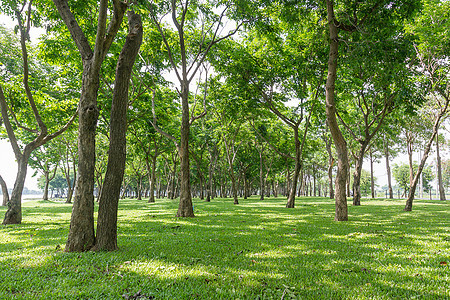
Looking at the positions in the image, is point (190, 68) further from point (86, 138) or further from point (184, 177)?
point (86, 138)

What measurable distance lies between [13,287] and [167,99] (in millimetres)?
17748

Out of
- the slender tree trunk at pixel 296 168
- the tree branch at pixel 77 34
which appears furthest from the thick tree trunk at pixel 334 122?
the tree branch at pixel 77 34

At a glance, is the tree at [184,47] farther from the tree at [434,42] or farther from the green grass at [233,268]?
the tree at [434,42]

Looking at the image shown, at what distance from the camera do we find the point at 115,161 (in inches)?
223

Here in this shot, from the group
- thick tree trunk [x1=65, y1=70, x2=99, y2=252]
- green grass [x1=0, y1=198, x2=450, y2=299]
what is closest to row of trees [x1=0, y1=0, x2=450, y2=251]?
thick tree trunk [x1=65, y1=70, x2=99, y2=252]

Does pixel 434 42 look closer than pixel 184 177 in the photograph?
No

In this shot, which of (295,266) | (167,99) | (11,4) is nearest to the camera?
(295,266)

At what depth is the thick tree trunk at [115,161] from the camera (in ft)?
18.1

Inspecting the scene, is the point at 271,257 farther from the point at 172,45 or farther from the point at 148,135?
the point at 148,135

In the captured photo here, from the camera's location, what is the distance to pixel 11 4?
25.2 ft

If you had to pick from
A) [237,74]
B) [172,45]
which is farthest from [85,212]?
[237,74]

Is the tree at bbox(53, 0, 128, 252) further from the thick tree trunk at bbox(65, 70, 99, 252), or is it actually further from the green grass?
the green grass

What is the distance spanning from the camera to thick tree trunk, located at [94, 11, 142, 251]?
18.1ft

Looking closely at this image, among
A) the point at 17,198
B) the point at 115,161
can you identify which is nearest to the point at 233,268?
the point at 115,161
